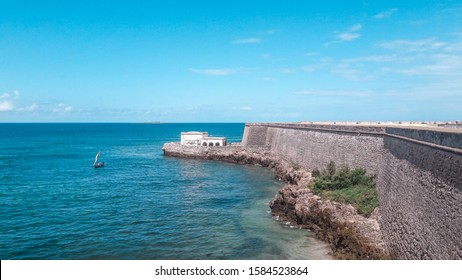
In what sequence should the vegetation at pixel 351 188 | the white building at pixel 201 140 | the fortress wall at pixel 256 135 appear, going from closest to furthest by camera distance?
the vegetation at pixel 351 188 < the fortress wall at pixel 256 135 < the white building at pixel 201 140

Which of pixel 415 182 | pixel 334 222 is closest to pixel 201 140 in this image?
pixel 334 222

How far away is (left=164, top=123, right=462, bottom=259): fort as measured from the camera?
10914 mm

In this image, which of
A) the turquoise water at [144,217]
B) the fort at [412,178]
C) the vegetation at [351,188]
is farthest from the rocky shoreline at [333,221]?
the turquoise water at [144,217]

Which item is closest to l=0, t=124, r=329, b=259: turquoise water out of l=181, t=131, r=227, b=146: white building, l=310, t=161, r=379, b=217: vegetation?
l=310, t=161, r=379, b=217: vegetation

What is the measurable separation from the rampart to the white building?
97.9ft

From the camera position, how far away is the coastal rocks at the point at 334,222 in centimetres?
1692

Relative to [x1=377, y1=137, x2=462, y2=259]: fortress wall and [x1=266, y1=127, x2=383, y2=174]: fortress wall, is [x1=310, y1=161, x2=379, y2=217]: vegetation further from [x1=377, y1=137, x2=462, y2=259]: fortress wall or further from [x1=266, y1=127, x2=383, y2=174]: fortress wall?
[x1=377, y1=137, x2=462, y2=259]: fortress wall

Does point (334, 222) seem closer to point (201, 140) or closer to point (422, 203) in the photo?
point (422, 203)

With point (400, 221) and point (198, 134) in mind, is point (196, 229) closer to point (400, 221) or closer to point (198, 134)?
point (400, 221)

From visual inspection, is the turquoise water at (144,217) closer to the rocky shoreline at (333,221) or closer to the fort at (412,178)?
the rocky shoreline at (333,221)

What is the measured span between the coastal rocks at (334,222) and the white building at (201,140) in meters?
31.4

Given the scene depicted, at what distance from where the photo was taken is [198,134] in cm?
5881

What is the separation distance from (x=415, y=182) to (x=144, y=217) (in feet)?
53.9

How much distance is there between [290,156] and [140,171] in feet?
58.0
